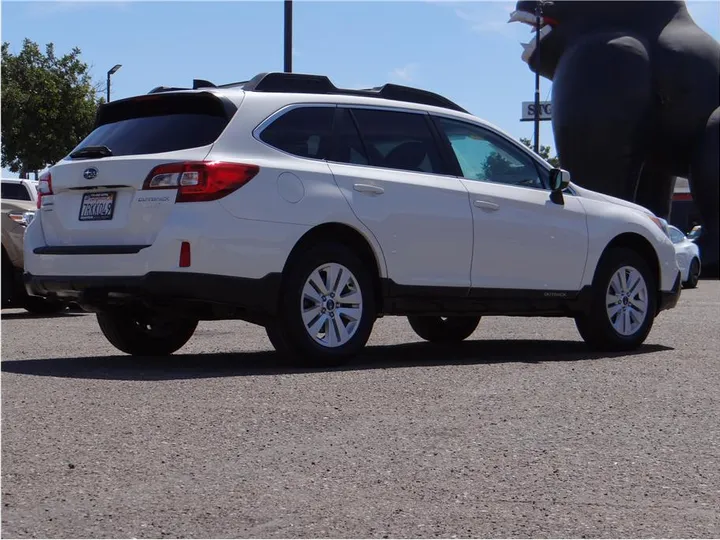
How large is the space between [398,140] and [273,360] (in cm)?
176

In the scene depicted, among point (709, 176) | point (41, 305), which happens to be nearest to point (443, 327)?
point (41, 305)

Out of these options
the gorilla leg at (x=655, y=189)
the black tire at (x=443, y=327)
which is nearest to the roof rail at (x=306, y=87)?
the black tire at (x=443, y=327)

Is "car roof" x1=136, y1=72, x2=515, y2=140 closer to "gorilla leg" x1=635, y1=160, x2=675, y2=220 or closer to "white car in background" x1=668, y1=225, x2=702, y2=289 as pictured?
"white car in background" x1=668, y1=225, x2=702, y2=289

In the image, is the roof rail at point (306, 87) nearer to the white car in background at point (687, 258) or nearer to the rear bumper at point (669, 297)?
the rear bumper at point (669, 297)

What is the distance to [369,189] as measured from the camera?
788 centimetres

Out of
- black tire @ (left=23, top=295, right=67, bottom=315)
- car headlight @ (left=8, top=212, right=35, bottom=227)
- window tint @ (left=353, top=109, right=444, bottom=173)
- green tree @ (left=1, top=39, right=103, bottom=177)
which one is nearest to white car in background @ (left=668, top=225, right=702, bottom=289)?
black tire @ (left=23, top=295, right=67, bottom=315)

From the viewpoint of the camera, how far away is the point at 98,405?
19.9 feet

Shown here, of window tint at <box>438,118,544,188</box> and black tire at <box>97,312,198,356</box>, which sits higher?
window tint at <box>438,118,544,188</box>

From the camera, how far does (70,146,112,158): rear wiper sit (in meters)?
7.72

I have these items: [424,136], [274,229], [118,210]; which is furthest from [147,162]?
[424,136]

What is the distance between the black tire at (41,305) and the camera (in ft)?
46.6

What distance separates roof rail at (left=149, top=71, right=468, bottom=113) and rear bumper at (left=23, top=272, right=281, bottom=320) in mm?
1410

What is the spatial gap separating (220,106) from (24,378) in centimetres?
207

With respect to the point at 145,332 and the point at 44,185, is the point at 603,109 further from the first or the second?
the point at 44,185
